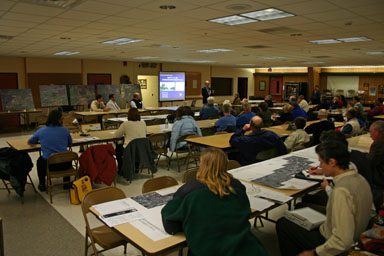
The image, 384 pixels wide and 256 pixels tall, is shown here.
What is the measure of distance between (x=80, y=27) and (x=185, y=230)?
16.7 feet

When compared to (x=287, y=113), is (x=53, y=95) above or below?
above

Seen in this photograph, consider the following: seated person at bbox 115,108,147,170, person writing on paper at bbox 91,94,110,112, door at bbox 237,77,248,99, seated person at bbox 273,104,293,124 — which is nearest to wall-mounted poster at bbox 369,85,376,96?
door at bbox 237,77,248,99

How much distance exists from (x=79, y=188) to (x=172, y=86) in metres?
12.7

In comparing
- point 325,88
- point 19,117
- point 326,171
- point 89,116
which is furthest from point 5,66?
point 325,88

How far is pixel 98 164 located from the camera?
188 inches

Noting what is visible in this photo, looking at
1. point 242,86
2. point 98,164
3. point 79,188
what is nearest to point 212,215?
point 79,188

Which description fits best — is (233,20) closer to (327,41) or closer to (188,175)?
(188,175)

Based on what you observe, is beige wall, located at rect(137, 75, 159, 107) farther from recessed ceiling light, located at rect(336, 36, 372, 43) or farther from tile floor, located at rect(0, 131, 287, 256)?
recessed ceiling light, located at rect(336, 36, 372, 43)

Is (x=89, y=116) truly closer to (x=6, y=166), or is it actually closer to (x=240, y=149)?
(x=6, y=166)

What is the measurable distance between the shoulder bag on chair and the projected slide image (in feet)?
39.1

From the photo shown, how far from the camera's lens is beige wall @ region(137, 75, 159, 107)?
54.9 feet

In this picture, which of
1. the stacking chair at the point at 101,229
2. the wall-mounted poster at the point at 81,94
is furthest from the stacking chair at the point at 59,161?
the wall-mounted poster at the point at 81,94

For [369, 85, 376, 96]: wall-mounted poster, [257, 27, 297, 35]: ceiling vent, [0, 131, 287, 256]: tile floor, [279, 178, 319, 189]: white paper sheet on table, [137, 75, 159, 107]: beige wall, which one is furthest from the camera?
[369, 85, 376, 96]: wall-mounted poster

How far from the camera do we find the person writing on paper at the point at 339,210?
1.95m
